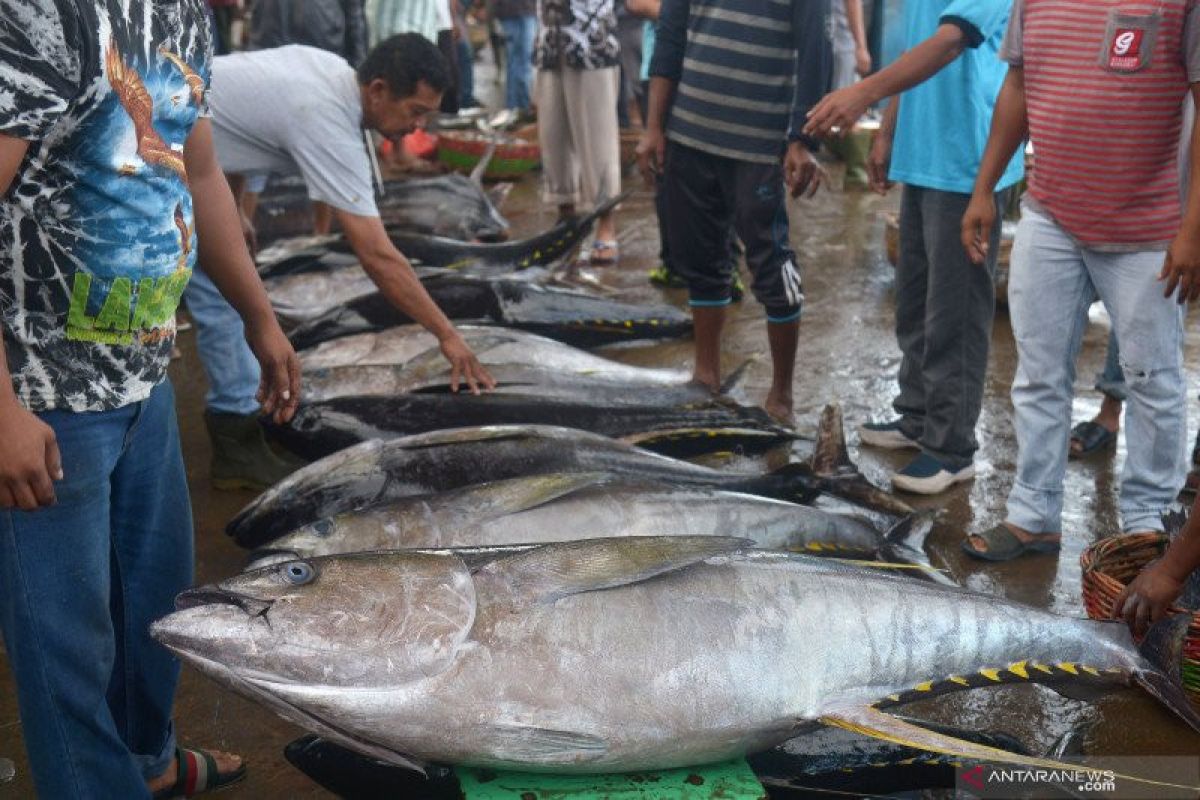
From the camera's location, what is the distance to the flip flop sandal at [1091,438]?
4.81 metres

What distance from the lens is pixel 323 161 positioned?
4.57 meters

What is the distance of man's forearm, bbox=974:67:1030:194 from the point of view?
155 inches

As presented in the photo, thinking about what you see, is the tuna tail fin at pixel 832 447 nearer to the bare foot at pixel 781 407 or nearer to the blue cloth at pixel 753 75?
the bare foot at pixel 781 407

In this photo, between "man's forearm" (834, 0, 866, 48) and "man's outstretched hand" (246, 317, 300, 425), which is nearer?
"man's outstretched hand" (246, 317, 300, 425)

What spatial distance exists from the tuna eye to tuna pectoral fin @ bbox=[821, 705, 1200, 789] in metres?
1.05

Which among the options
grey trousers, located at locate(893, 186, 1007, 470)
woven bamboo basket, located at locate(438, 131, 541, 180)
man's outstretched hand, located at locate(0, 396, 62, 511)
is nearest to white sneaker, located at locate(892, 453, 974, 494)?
grey trousers, located at locate(893, 186, 1007, 470)

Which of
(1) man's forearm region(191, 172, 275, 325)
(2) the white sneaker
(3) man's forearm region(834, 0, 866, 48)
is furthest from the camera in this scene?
(3) man's forearm region(834, 0, 866, 48)

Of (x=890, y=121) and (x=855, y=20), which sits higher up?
(x=855, y=20)

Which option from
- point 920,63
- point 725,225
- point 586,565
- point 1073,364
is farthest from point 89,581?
point 725,225

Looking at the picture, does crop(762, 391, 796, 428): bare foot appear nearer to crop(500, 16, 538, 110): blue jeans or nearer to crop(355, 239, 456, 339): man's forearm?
crop(355, 239, 456, 339): man's forearm

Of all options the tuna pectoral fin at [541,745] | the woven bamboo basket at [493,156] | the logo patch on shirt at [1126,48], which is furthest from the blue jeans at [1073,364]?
the woven bamboo basket at [493,156]

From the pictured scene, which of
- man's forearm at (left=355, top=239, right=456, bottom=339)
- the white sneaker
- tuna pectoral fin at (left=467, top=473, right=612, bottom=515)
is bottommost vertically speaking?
the white sneaker

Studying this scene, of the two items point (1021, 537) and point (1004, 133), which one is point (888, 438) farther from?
point (1004, 133)

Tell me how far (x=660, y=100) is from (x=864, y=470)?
189 cm
